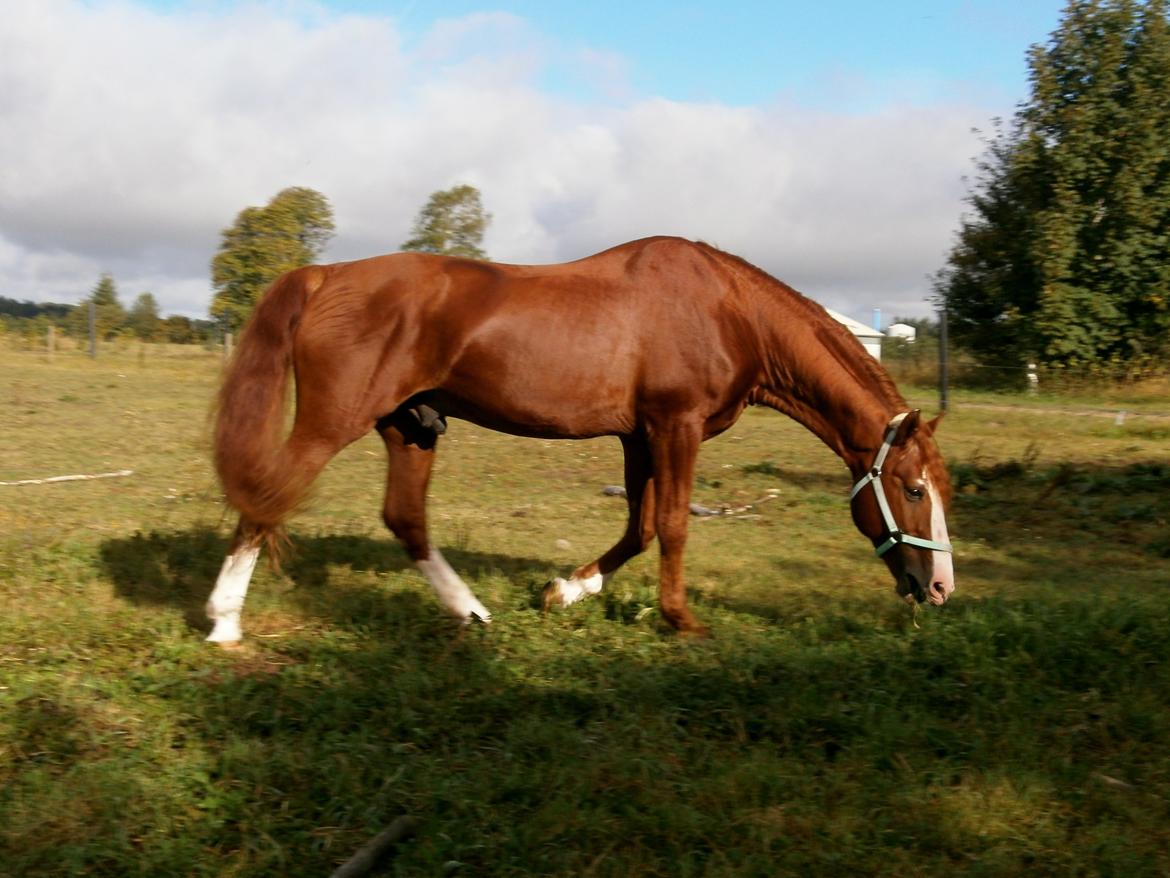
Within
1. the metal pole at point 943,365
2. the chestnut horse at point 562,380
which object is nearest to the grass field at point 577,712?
the chestnut horse at point 562,380

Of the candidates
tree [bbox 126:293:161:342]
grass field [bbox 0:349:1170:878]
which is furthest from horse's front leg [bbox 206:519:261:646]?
tree [bbox 126:293:161:342]

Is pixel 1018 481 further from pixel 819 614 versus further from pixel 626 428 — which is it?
pixel 626 428

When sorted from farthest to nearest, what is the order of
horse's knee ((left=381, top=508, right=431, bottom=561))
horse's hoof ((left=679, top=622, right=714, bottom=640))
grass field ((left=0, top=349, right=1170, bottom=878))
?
horse's knee ((left=381, top=508, right=431, bottom=561))
horse's hoof ((left=679, top=622, right=714, bottom=640))
grass field ((left=0, top=349, right=1170, bottom=878))

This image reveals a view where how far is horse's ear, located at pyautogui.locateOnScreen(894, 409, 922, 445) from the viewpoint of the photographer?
468 cm

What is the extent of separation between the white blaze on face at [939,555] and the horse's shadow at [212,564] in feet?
6.91

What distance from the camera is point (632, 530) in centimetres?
536

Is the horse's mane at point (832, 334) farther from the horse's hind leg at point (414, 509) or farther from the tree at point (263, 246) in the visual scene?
the tree at point (263, 246)

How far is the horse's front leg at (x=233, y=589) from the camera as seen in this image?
4484mm

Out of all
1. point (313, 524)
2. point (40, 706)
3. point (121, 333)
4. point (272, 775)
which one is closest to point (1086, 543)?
point (313, 524)

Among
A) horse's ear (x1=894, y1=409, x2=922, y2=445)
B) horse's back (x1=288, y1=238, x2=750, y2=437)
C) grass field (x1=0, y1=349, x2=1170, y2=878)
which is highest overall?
horse's back (x1=288, y1=238, x2=750, y2=437)

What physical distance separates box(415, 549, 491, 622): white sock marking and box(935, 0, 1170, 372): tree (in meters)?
18.4

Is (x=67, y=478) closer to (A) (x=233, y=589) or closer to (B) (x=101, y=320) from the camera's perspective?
(A) (x=233, y=589)

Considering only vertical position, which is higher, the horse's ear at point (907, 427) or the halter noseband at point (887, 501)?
the horse's ear at point (907, 427)

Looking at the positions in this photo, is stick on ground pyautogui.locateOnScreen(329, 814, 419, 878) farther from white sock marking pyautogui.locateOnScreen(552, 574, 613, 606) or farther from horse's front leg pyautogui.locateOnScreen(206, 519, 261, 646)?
white sock marking pyautogui.locateOnScreen(552, 574, 613, 606)
